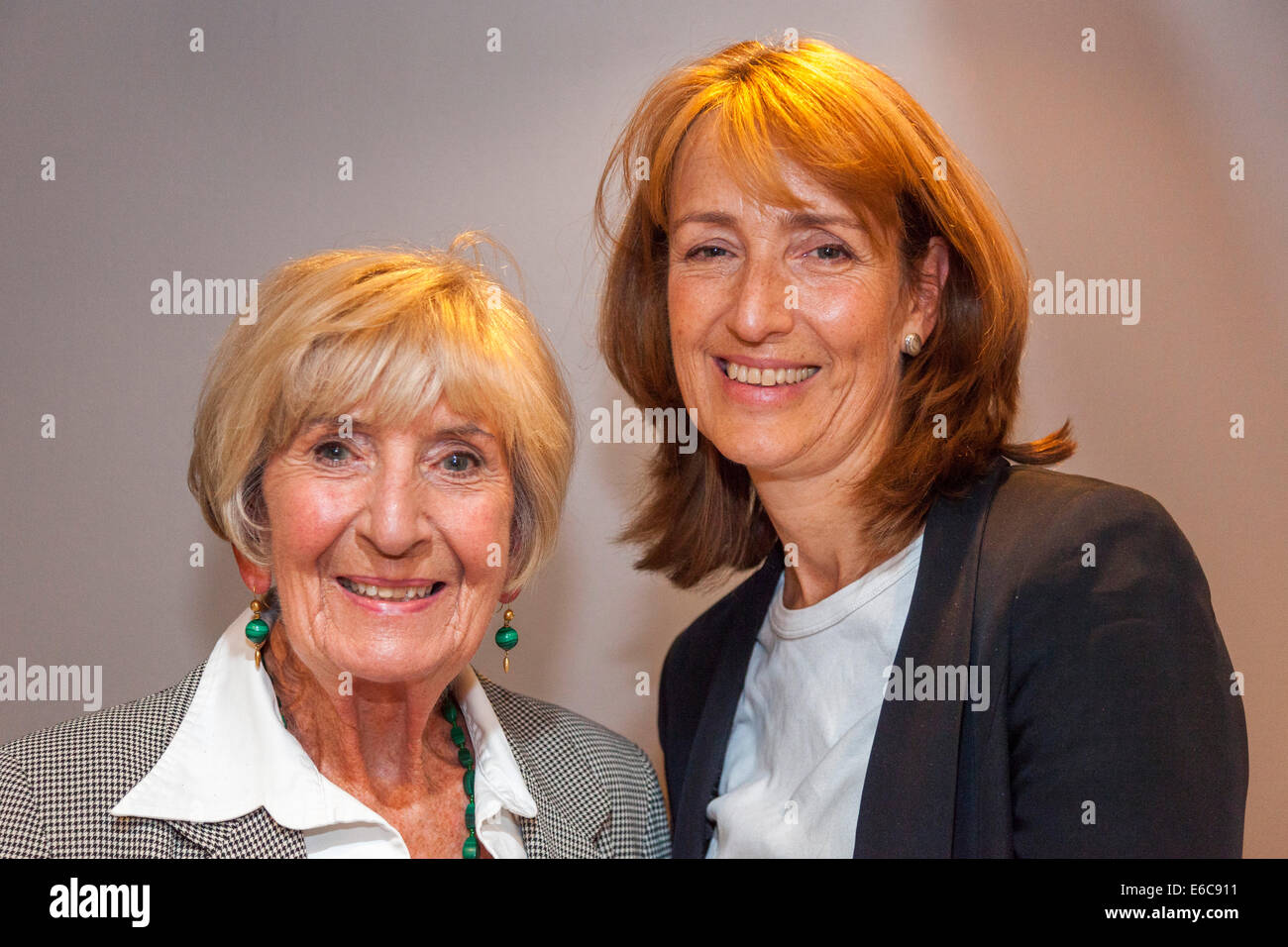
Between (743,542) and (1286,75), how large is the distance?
130cm

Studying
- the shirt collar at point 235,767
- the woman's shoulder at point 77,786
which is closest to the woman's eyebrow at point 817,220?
the shirt collar at point 235,767

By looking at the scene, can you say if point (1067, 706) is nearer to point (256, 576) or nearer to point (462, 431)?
point (462, 431)

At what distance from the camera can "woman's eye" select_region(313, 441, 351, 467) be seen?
4.55ft

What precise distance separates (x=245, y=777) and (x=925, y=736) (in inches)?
33.3

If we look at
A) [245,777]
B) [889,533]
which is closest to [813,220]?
[889,533]

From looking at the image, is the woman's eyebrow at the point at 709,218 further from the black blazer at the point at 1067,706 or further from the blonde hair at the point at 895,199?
the black blazer at the point at 1067,706

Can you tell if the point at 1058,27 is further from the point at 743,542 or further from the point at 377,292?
the point at 377,292

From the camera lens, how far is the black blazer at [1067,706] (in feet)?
4.44

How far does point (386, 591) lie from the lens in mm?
1419

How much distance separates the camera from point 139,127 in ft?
6.12

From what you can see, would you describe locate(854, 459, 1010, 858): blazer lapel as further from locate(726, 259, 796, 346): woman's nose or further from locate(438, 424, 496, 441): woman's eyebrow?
locate(438, 424, 496, 441): woman's eyebrow

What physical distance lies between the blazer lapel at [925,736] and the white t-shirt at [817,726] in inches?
2.8
